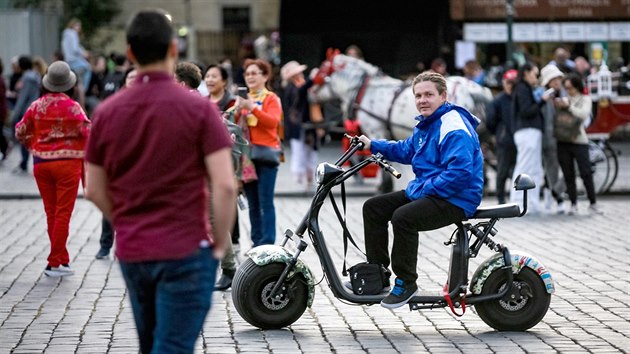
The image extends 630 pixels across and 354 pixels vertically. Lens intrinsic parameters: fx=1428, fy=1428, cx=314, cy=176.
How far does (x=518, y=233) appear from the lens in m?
14.4

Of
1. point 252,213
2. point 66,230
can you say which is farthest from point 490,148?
point 66,230

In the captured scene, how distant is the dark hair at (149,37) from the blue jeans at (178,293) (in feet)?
2.33

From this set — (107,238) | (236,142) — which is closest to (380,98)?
(107,238)

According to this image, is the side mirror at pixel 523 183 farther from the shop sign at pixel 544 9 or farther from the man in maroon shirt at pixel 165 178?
the shop sign at pixel 544 9

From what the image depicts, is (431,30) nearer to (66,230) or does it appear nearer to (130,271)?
(66,230)

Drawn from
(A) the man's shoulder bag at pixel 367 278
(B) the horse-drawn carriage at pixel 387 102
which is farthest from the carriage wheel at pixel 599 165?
(A) the man's shoulder bag at pixel 367 278

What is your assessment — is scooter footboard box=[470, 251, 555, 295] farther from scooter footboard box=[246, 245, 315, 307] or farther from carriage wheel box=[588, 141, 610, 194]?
carriage wheel box=[588, 141, 610, 194]

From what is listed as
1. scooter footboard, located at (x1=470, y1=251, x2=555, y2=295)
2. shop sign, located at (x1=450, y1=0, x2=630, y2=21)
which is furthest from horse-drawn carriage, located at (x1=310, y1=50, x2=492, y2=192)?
shop sign, located at (x1=450, y1=0, x2=630, y2=21)

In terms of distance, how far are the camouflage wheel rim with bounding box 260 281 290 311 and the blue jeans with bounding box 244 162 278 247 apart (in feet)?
10.5

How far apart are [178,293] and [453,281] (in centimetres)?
350

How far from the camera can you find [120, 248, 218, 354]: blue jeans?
5.06m

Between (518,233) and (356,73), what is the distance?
5200 millimetres

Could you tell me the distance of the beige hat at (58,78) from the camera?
11102mm

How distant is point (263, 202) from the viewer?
38.0 ft
